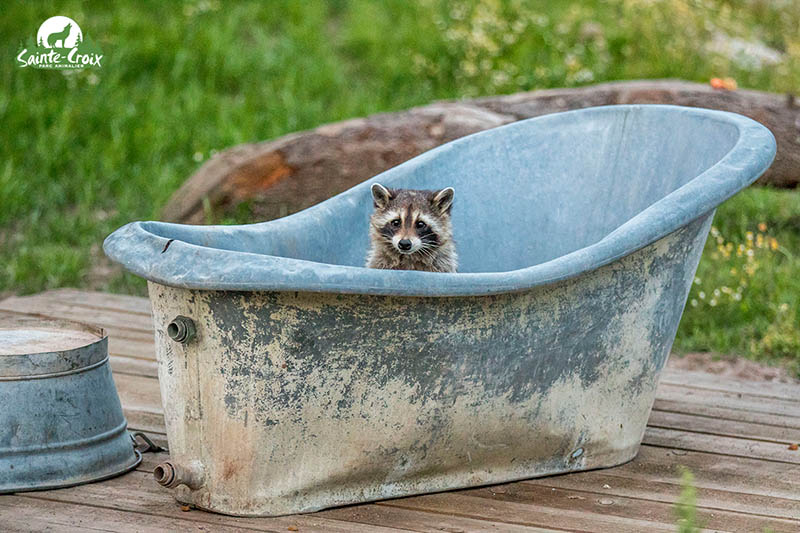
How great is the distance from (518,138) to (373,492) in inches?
57.8

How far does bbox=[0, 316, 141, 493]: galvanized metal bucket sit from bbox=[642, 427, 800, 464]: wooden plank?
1729 millimetres

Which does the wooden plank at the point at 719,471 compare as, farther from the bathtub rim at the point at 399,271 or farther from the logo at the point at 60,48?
the logo at the point at 60,48

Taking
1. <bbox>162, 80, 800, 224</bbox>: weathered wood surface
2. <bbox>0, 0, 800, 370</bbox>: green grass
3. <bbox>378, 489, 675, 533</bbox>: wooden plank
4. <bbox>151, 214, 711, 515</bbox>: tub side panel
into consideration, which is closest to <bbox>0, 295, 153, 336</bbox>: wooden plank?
<bbox>0, 0, 800, 370</bbox>: green grass

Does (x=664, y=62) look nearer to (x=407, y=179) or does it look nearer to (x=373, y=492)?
(x=407, y=179)

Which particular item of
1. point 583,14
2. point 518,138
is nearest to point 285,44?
point 583,14

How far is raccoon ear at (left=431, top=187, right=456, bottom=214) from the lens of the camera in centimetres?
314

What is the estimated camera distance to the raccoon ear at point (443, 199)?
314 cm

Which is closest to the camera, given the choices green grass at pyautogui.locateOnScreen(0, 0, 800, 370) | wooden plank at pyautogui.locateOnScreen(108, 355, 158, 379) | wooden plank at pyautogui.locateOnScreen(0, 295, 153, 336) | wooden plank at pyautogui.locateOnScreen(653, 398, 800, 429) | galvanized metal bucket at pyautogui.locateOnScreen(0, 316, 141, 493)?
galvanized metal bucket at pyautogui.locateOnScreen(0, 316, 141, 493)

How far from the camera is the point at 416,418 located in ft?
8.71

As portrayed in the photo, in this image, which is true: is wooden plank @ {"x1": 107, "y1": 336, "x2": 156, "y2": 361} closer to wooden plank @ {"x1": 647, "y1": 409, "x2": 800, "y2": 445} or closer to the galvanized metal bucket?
the galvanized metal bucket

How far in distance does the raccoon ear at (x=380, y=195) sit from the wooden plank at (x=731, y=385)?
1432 millimetres

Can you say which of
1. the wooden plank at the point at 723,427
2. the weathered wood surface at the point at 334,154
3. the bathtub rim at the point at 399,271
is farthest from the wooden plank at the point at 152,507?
the weathered wood surface at the point at 334,154

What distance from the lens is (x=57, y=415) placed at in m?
2.72

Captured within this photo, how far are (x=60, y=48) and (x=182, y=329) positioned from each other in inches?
202
